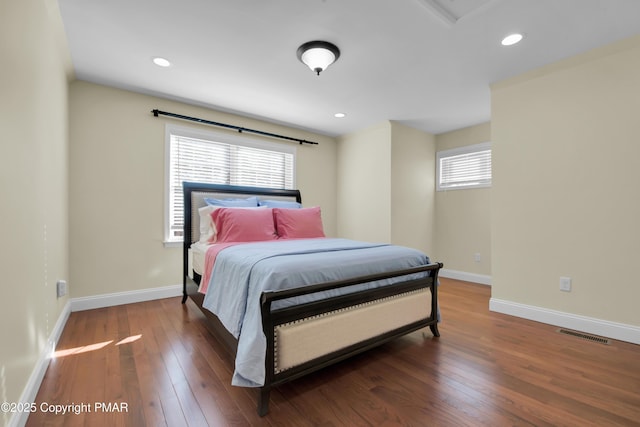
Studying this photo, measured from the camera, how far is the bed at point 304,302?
145cm

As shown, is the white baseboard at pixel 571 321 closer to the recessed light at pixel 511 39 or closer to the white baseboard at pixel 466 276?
the white baseboard at pixel 466 276

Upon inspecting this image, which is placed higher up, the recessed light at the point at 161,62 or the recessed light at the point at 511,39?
the recessed light at the point at 161,62

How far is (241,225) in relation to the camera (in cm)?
280

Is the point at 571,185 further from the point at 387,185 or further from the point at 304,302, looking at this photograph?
the point at 304,302

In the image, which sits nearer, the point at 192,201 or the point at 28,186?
the point at 28,186

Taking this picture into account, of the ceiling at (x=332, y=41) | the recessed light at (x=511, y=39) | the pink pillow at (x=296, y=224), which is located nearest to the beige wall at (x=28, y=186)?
the ceiling at (x=332, y=41)

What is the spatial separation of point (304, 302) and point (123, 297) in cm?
264

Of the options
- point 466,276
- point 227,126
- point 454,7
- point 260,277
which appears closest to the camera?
point 260,277

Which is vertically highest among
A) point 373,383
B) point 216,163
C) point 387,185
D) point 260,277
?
point 216,163

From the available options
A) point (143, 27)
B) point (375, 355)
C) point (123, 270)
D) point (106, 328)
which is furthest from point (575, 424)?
point (123, 270)

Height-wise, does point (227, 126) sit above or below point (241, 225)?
above

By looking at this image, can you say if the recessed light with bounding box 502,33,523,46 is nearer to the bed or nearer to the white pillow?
the bed

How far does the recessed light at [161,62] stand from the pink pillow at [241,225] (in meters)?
1.46

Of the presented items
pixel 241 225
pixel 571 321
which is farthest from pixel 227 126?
pixel 571 321
